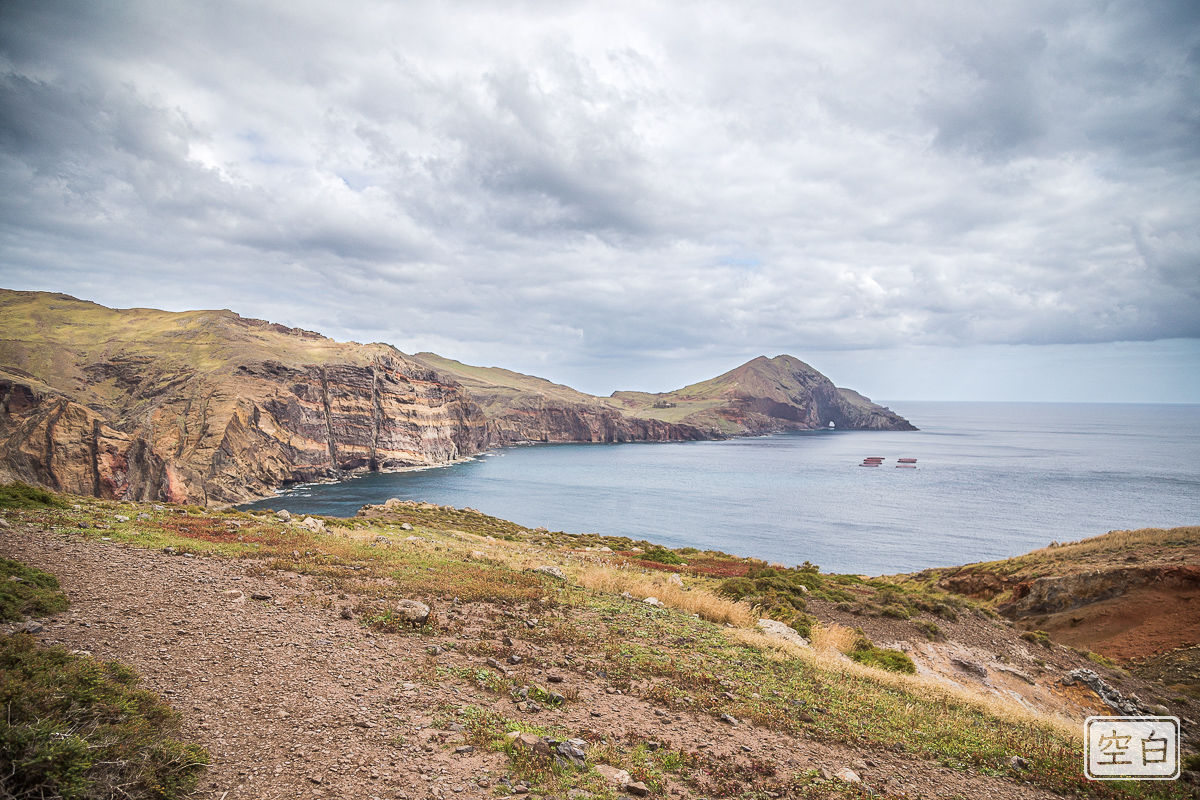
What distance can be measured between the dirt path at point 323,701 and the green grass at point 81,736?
449 mm

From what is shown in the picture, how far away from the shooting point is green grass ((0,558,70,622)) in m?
7.73

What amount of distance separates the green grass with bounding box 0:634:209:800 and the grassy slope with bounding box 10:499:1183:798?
11.6 ft

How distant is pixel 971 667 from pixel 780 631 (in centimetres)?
785

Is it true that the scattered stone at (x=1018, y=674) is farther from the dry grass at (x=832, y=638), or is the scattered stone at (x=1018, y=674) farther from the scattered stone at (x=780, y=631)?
the scattered stone at (x=780, y=631)

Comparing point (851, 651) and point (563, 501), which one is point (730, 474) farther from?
point (851, 651)

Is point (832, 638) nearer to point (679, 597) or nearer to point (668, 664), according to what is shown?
point (679, 597)

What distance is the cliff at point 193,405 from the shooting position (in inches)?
2628

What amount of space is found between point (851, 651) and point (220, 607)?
703 inches

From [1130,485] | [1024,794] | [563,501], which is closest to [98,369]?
[563,501]

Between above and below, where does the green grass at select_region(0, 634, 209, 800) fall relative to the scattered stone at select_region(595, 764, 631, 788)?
above

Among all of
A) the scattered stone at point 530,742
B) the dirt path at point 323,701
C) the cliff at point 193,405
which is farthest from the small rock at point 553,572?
the cliff at point 193,405

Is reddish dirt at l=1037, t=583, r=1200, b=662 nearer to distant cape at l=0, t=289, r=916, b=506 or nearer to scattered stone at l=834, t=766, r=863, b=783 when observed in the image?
scattered stone at l=834, t=766, r=863, b=783
